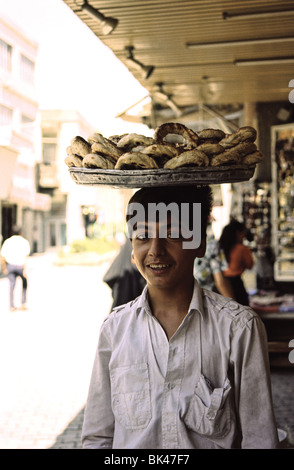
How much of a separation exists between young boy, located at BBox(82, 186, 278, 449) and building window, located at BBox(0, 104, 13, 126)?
23303 mm

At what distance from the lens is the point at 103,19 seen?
5.01 metres

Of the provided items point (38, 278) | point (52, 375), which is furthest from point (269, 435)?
point (38, 278)

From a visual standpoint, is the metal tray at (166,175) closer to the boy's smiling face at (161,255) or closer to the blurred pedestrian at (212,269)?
the boy's smiling face at (161,255)

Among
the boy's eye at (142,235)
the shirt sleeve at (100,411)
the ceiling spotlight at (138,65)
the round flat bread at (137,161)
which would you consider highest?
the ceiling spotlight at (138,65)

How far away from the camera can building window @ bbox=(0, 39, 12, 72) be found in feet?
80.7

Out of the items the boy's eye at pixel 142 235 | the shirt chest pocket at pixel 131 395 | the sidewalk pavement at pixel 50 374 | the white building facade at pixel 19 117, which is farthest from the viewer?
the white building facade at pixel 19 117

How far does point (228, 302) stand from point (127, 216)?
52 cm

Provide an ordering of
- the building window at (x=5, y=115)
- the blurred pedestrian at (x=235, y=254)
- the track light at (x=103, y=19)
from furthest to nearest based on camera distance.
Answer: the building window at (x=5, y=115) < the blurred pedestrian at (x=235, y=254) < the track light at (x=103, y=19)

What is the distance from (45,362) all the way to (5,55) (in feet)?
68.8

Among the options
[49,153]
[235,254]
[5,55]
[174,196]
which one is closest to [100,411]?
[174,196]

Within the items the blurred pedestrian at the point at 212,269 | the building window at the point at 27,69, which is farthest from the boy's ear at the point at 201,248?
the building window at the point at 27,69

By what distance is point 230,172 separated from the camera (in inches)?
73.4

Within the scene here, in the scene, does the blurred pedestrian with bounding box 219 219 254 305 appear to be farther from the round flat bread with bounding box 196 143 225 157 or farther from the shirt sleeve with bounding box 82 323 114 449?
the round flat bread with bounding box 196 143 225 157

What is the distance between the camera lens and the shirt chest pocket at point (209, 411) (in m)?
1.83
